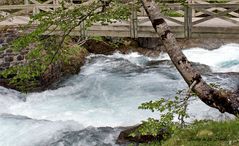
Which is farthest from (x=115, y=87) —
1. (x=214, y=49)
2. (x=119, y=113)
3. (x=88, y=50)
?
(x=214, y=49)

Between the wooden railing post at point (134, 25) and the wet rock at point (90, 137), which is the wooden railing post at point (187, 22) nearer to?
the wooden railing post at point (134, 25)

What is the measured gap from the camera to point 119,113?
43.8 ft

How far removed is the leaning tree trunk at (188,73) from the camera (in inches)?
227

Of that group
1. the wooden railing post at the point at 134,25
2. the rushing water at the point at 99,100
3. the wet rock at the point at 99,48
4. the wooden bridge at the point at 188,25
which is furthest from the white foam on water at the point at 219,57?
the wooden railing post at the point at 134,25

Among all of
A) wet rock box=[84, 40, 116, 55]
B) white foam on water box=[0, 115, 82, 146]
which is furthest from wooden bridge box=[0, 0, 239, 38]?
wet rock box=[84, 40, 116, 55]

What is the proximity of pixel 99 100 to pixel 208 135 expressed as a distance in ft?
28.7

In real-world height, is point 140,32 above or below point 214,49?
above

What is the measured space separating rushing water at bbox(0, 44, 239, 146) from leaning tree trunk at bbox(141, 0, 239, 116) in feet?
18.3

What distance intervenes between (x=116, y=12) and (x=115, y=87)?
910 centimetres

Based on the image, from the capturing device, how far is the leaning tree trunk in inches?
A: 227

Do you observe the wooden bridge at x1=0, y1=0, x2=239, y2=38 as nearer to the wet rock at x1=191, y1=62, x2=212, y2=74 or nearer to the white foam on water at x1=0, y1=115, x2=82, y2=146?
the wet rock at x1=191, y1=62, x2=212, y2=74

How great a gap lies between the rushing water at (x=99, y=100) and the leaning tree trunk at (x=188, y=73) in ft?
18.3

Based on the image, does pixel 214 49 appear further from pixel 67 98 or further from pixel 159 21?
pixel 159 21

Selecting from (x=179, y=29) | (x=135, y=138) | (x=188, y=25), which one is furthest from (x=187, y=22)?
(x=135, y=138)
